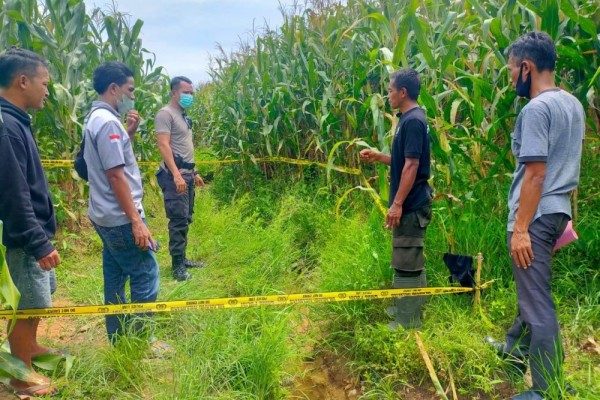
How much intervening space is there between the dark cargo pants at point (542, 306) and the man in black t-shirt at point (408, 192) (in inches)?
32.3

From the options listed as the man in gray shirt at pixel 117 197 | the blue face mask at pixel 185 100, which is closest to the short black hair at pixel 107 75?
the man in gray shirt at pixel 117 197

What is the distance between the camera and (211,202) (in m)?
7.43

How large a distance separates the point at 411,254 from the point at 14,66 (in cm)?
263

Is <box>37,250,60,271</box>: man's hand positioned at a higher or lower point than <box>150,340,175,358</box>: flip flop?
higher

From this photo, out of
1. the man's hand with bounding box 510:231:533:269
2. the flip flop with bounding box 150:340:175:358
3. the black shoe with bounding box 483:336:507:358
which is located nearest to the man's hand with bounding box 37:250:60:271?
→ the flip flop with bounding box 150:340:175:358

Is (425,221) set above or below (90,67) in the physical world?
below

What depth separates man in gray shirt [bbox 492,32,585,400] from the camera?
2305mm

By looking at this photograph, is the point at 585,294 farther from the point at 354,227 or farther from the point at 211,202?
the point at 211,202

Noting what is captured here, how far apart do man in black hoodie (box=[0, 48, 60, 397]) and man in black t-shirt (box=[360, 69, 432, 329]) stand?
2.02m

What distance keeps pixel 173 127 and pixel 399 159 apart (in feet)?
8.23

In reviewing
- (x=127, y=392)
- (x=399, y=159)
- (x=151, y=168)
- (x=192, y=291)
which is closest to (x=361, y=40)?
(x=399, y=159)

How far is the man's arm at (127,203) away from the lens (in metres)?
2.82

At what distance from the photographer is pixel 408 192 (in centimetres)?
311

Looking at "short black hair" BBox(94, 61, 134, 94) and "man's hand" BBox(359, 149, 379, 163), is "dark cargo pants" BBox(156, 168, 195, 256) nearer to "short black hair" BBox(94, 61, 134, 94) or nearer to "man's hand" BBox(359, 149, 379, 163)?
"short black hair" BBox(94, 61, 134, 94)
